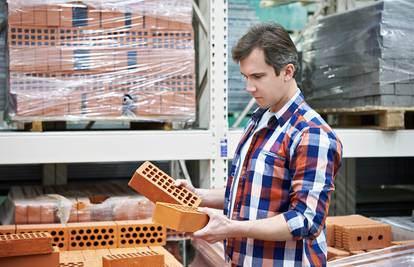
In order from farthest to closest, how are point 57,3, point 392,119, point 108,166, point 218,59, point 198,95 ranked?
1. point 108,166
2. point 198,95
3. point 392,119
4. point 218,59
5. point 57,3

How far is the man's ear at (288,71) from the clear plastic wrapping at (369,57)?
2203mm

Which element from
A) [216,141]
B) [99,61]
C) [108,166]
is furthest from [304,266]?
[108,166]

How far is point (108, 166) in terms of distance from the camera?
8102mm

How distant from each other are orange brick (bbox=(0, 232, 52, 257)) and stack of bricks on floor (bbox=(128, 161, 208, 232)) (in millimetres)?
513

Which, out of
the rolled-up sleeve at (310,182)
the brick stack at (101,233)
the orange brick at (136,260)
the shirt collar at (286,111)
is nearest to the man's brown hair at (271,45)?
the shirt collar at (286,111)

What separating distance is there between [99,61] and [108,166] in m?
4.38

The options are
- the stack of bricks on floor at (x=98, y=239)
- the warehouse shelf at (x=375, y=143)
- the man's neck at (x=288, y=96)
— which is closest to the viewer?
the man's neck at (x=288, y=96)

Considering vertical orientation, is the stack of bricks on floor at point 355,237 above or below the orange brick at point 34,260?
below

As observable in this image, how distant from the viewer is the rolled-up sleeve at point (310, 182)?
2289 mm

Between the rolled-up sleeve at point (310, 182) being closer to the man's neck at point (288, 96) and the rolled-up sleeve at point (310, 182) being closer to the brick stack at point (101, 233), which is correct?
the man's neck at point (288, 96)

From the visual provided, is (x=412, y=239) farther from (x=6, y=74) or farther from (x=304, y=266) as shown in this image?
(x=6, y=74)

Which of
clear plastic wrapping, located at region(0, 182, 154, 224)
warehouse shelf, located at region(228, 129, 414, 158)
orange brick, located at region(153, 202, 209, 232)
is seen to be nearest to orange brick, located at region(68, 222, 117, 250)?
clear plastic wrapping, located at region(0, 182, 154, 224)

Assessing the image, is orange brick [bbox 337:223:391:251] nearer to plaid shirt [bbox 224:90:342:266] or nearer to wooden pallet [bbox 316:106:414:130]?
wooden pallet [bbox 316:106:414:130]

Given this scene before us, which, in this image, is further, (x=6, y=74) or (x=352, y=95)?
(x=352, y=95)
